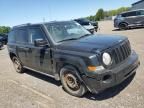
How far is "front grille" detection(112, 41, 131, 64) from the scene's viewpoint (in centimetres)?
475

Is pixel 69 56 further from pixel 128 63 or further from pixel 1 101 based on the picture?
pixel 1 101

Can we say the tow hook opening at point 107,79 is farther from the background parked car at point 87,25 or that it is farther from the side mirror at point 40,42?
the background parked car at point 87,25

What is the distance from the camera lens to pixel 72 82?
5.33 meters

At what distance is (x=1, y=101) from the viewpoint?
5695mm

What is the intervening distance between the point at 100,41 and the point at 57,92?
1904 mm

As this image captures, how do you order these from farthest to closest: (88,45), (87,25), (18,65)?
(87,25) < (18,65) < (88,45)

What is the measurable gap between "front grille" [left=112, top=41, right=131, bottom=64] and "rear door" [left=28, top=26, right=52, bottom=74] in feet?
6.08

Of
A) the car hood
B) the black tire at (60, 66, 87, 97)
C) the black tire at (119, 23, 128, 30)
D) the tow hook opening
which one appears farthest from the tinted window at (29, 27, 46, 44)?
the black tire at (119, 23, 128, 30)

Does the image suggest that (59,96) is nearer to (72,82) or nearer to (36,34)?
(72,82)

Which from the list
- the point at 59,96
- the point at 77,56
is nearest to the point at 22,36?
the point at 59,96

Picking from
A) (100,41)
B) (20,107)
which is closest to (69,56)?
(100,41)

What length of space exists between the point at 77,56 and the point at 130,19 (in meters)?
18.9

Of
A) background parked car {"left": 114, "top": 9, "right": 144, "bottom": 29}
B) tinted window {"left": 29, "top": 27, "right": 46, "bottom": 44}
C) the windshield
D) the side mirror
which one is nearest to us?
the side mirror

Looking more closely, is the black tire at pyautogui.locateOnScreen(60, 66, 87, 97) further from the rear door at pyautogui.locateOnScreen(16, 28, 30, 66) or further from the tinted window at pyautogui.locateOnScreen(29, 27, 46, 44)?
the rear door at pyautogui.locateOnScreen(16, 28, 30, 66)
